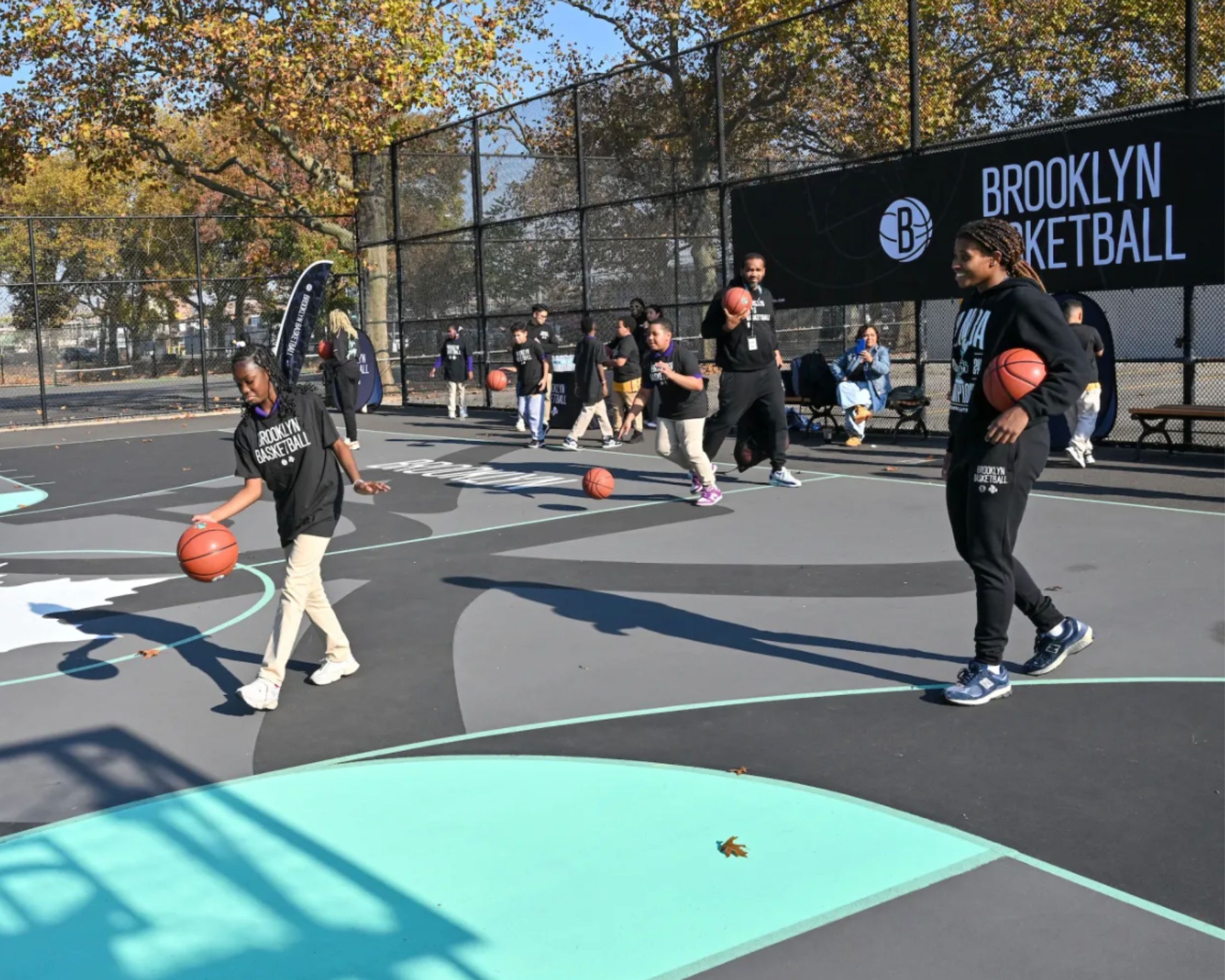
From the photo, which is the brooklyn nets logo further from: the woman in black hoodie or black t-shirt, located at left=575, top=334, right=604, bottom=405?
the woman in black hoodie

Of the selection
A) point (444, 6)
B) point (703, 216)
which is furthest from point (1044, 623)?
point (444, 6)

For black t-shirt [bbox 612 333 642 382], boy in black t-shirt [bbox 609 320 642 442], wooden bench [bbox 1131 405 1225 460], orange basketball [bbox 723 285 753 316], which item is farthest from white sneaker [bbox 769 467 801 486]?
black t-shirt [bbox 612 333 642 382]

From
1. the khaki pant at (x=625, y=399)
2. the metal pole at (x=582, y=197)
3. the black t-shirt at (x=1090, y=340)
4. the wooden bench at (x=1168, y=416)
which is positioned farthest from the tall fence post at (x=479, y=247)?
the black t-shirt at (x=1090, y=340)

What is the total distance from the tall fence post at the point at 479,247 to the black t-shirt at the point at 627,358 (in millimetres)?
6498

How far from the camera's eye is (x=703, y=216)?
22.1 meters

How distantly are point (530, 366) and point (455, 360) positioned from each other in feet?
18.4

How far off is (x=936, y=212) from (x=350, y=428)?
26.9 ft

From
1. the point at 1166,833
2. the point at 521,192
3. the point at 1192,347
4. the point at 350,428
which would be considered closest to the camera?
the point at 1166,833

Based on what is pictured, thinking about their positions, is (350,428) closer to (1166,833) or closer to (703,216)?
(703,216)

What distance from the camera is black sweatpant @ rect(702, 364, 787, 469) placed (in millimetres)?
12250

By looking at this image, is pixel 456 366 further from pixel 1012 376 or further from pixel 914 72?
pixel 1012 376

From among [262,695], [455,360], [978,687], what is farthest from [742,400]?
[455,360]

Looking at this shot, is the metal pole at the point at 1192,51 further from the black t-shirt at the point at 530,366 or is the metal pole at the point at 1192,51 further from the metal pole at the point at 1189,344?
the black t-shirt at the point at 530,366

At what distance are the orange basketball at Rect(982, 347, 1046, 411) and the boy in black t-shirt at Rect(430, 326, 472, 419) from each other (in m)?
18.0
